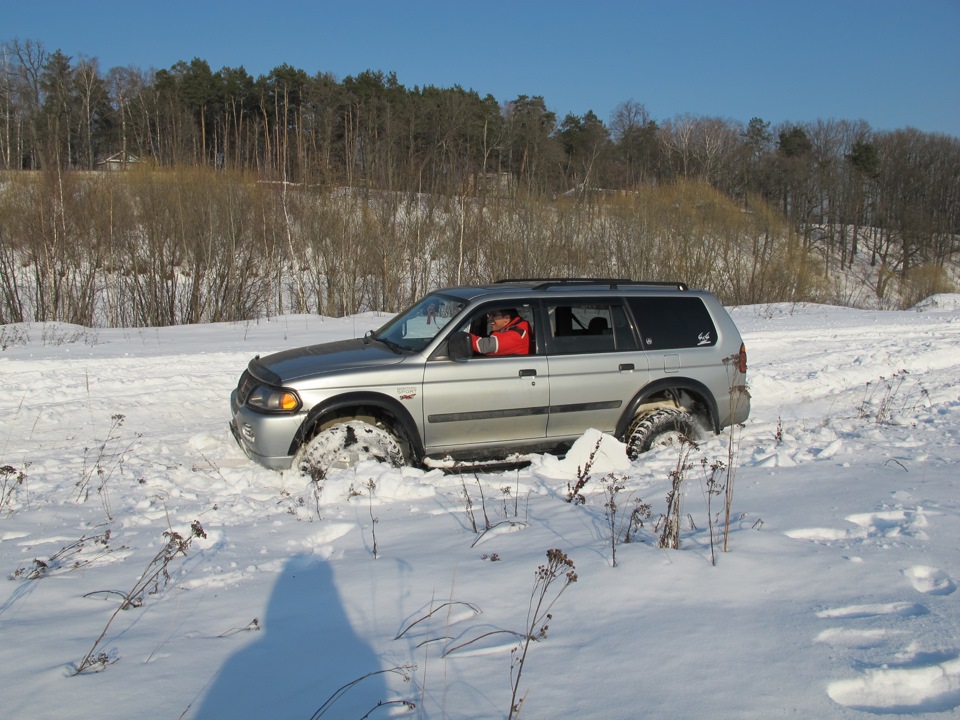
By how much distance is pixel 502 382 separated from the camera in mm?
6547

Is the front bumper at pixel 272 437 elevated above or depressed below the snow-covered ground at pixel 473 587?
above

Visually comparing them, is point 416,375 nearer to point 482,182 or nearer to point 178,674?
point 178,674

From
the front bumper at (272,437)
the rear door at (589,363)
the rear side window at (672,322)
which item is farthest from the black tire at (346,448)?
the rear side window at (672,322)

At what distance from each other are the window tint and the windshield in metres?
0.93

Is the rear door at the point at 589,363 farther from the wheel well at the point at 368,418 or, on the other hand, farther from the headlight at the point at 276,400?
the headlight at the point at 276,400

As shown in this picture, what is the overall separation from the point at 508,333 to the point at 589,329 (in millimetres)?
828

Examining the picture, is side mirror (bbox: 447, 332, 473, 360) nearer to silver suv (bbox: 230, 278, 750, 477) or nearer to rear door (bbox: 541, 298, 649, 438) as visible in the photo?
silver suv (bbox: 230, 278, 750, 477)

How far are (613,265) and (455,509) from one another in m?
22.3

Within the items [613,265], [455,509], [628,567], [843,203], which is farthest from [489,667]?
[843,203]

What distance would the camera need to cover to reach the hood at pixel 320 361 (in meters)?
6.18

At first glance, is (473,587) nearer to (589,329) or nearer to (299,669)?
(299,669)

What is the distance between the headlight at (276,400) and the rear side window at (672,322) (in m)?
3.32

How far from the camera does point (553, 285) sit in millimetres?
7152

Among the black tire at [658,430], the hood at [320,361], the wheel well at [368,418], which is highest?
the hood at [320,361]
